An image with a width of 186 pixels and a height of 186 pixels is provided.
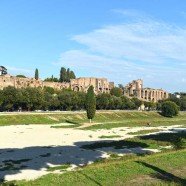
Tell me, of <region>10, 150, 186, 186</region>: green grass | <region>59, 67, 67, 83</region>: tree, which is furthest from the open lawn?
<region>59, 67, 67, 83</region>: tree

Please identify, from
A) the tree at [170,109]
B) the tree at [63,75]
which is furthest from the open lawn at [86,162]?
the tree at [63,75]

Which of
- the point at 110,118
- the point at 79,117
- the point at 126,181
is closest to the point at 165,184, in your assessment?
the point at 126,181

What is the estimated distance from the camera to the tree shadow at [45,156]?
90.1ft

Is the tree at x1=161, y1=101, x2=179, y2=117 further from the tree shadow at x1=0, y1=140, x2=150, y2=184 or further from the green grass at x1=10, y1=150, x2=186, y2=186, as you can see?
the green grass at x1=10, y1=150, x2=186, y2=186

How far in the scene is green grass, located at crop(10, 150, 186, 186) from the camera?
2350cm

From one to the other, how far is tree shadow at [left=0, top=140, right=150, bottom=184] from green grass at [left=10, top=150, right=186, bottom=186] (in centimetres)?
249

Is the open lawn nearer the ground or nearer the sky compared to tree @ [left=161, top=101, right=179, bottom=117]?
nearer the ground

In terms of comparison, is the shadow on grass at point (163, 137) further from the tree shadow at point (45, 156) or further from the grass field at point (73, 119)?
the grass field at point (73, 119)

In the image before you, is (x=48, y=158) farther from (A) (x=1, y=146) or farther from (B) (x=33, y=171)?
(A) (x=1, y=146)

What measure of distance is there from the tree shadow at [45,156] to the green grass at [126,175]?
8.16 ft

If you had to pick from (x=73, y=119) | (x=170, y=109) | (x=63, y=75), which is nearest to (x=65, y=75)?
(x=63, y=75)

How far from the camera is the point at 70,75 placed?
196m

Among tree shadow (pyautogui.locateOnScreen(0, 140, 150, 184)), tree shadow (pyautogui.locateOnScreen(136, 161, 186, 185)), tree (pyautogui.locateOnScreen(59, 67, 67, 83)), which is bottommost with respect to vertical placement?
tree shadow (pyautogui.locateOnScreen(136, 161, 186, 185))

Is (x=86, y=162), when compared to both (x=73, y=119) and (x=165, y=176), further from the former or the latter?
(x=73, y=119)
